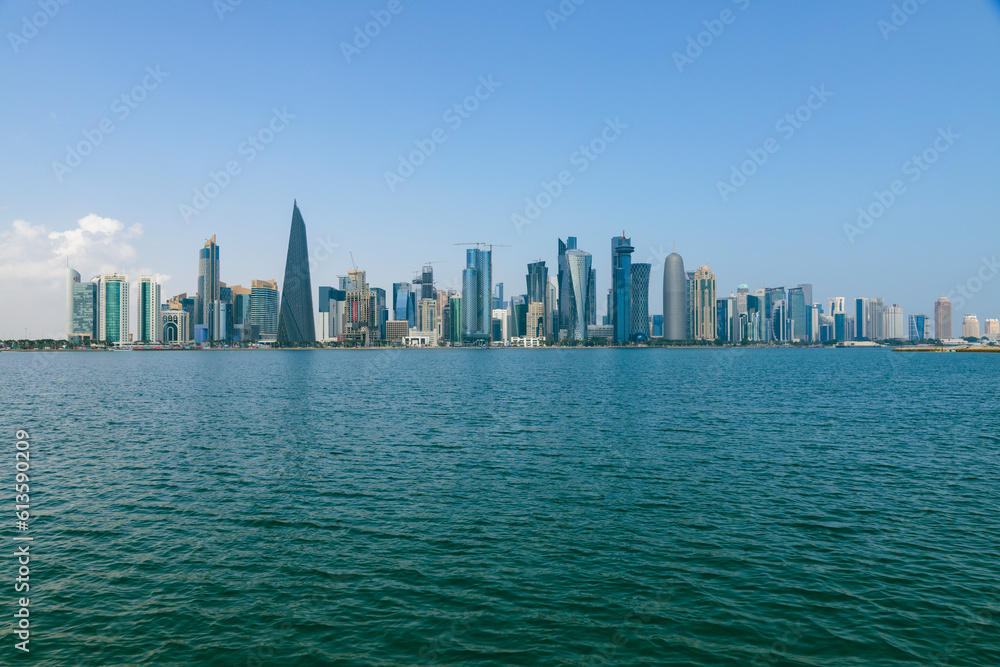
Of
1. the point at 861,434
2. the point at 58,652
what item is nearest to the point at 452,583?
the point at 58,652

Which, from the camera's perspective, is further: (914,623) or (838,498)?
(838,498)

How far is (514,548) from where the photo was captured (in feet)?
97.7

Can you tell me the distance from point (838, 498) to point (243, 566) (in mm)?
38066

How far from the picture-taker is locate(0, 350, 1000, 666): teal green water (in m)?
21.1

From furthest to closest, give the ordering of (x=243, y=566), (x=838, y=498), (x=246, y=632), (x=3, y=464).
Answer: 1. (x=3, y=464)
2. (x=838, y=498)
3. (x=243, y=566)
4. (x=246, y=632)

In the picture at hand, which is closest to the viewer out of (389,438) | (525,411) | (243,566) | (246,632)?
(246,632)

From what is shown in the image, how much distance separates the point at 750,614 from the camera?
2286 centimetres

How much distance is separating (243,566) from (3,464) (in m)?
37.2

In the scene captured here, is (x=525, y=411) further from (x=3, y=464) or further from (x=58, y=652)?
(x=58, y=652)

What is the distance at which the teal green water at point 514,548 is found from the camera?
2111 cm

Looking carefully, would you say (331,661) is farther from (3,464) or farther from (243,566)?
(3,464)

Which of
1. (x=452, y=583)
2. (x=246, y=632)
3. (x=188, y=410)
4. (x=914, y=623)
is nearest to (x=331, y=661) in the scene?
(x=246, y=632)

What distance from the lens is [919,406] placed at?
301ft

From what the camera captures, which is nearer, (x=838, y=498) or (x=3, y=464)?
(x=838, y=498)
